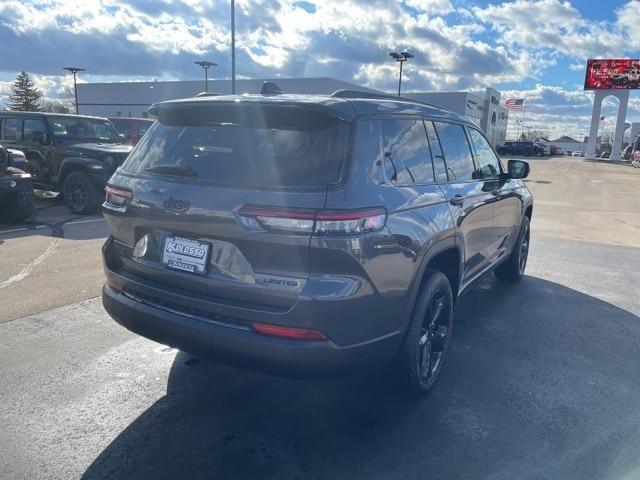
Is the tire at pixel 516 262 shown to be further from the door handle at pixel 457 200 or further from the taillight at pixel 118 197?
the taillight at pixel 118 197

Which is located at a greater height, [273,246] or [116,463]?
[273,246]

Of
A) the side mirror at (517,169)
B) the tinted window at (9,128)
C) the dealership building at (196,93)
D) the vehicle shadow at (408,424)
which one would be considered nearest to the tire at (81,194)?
the tinted window at (9,128)

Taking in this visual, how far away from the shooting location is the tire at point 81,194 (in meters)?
9.38

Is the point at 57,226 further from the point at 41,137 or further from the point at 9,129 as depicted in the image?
the point at 9,129

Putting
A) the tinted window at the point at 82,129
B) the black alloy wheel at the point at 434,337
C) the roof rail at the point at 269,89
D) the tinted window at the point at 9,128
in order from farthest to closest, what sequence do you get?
the tinted window at the point at 9,128, the tinted window at the point at 82,129, the roof rail at the point at 269,89, the black alloy wheel at the point at 434,337

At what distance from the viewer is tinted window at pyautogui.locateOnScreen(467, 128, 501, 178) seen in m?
4.35

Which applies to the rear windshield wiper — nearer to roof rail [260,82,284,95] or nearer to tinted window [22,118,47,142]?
roof rail [260,82,284,95]

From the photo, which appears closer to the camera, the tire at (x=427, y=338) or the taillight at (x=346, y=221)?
the taillight at (x=346, y=221)

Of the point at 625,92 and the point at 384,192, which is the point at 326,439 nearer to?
the point at 384,192

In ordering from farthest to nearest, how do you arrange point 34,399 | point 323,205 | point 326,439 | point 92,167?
point 92,167 < point 34,399 < point 326,439 < point 323,205

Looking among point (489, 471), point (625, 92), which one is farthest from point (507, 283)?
point (625, 92)

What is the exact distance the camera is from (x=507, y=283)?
5.98m

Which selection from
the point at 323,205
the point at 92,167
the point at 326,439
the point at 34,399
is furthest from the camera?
the point at 92,167

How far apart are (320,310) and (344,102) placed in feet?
3.64
